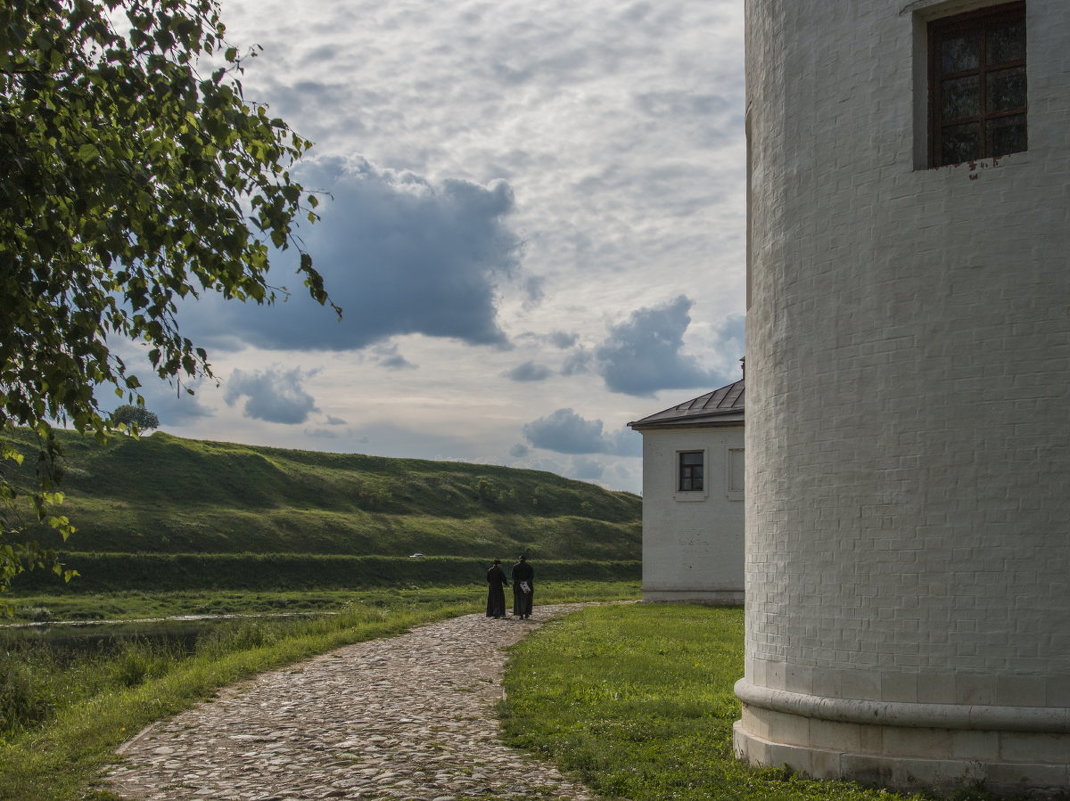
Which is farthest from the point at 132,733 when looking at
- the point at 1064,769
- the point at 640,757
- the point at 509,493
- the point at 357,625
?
the point at 509,493

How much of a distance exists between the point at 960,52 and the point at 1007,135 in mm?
799

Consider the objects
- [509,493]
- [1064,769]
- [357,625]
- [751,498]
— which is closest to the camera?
[1064,769]

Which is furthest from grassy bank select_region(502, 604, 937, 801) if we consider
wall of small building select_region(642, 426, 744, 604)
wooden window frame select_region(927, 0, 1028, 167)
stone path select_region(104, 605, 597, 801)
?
wall of small building select_region(642, 426, 744, 604)

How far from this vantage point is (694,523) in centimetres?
3225

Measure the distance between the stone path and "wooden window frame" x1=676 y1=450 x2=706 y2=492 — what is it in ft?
53.8

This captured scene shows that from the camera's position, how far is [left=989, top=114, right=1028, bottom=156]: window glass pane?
27.5 ft

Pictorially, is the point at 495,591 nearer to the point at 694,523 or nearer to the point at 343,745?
the point at 694,523

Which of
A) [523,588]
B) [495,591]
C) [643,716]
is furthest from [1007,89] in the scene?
[495,591]

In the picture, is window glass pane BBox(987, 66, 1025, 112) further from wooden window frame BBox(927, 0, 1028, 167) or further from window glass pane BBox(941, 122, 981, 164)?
window glass pane BBox(941, 122, 981, 164)

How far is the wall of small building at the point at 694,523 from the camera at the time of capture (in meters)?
31.8

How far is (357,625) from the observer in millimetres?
24641

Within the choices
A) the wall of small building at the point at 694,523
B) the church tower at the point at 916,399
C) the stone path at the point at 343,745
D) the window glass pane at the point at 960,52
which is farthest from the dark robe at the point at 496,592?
the window glass pane at the point at 960,52

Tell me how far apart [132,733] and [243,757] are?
2117 millimetres

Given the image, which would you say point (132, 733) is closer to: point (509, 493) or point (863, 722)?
point (863, 722)
